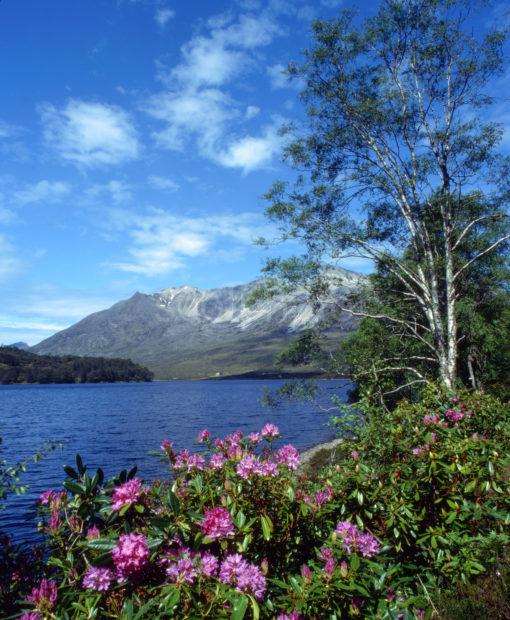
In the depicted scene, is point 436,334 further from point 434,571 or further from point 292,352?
point 434,571

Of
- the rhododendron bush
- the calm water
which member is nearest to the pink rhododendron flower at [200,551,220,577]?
the rhododendron bush

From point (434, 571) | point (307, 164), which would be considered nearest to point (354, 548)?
point (434, 571)

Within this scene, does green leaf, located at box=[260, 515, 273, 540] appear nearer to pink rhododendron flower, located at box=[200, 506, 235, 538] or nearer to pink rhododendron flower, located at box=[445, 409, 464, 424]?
pink rhododendron flower, located at box=[200, 506, 235, 538]

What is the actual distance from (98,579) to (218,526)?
936mm

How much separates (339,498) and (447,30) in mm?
21933

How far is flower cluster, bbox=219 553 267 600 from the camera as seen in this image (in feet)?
9.02

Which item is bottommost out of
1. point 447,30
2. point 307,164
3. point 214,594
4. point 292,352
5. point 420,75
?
point 214,594

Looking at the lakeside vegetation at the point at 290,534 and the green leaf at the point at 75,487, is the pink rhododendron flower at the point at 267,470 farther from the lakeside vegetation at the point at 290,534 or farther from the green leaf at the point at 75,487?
the green leaf at the point at 75,487

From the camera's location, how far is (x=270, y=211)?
800 inches

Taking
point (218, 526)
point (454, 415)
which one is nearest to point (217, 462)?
point (218, 526)

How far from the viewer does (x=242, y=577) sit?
2760 millimetres

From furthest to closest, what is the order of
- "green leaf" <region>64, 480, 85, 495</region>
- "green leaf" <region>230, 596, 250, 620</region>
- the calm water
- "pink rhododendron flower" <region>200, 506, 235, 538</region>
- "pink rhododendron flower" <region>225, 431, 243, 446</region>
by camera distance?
the calm water, "pink rhododendron flower" <region>225, 431, 243, 446</region>, "green leaf" <region>64, 480, 85, 495</region>, "pink rhododendron flower" <region>200, 506, 235, 538</region>, "green leaf" <region>230, 596, 250, 620</region>

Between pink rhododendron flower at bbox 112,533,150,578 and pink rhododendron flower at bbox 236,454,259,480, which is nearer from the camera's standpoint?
pink rhododendron flower at bbox 112,533,150,578

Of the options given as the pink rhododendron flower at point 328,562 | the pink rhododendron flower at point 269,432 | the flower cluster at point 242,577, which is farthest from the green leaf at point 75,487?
the pink rhododendron flower at point 328,562
